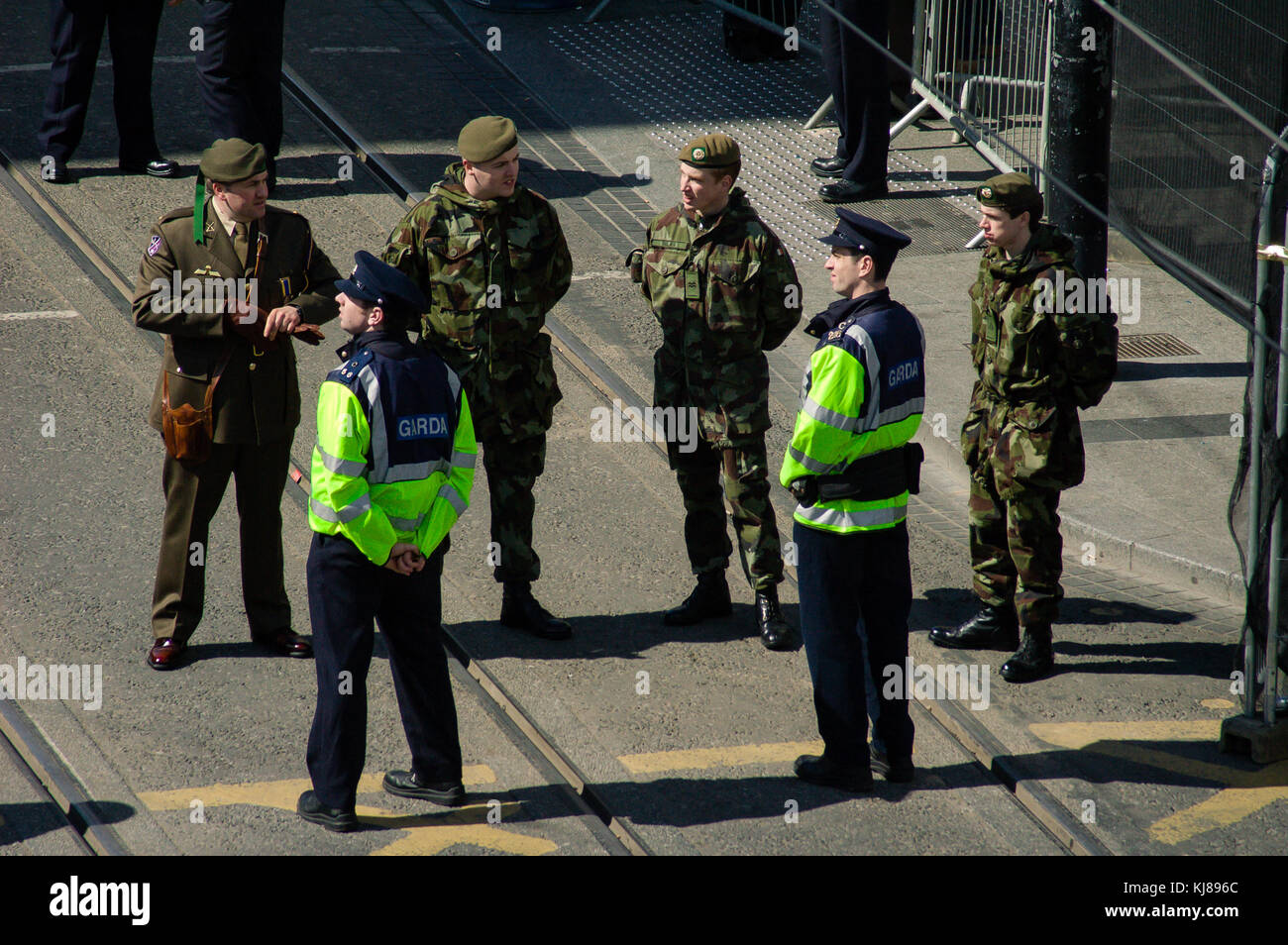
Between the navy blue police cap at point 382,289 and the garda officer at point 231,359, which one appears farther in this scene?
the garda officer at point 231,359

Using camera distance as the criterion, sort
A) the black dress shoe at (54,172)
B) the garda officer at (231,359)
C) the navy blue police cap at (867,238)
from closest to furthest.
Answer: the navy blue police cap at (867,238) → the garda officer at (231,359) → the black dress shoe at (54,172)

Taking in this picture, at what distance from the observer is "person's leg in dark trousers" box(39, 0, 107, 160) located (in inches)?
416

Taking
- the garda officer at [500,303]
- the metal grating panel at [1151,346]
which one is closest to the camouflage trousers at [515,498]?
the garda officer at [500,303]

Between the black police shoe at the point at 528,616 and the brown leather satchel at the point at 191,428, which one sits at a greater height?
the brown leather satchel at the point at 191,428

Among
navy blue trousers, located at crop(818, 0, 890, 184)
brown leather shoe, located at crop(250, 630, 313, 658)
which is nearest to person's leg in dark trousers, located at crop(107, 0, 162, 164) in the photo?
navy blue trousers, located at crop(818, 0, 890, 184)

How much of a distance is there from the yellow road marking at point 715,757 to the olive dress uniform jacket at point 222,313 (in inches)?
80.3

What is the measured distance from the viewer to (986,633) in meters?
6.95

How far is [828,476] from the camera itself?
5727mm

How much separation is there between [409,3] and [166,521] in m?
9.33

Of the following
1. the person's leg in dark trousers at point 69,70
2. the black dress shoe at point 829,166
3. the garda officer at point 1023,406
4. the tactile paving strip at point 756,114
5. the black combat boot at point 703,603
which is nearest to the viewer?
the garda officer at point 1023,406

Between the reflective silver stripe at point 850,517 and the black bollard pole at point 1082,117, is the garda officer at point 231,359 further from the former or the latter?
the black bollard pole at point 1082,117

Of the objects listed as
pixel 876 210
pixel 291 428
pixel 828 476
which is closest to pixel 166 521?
pixel 291 428

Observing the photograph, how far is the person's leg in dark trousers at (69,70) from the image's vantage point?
1058cm

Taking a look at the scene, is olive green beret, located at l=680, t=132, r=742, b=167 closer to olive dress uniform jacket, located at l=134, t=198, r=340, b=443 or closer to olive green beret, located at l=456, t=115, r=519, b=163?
olive green beret, located at l=456, t=115, r=519, b=163
